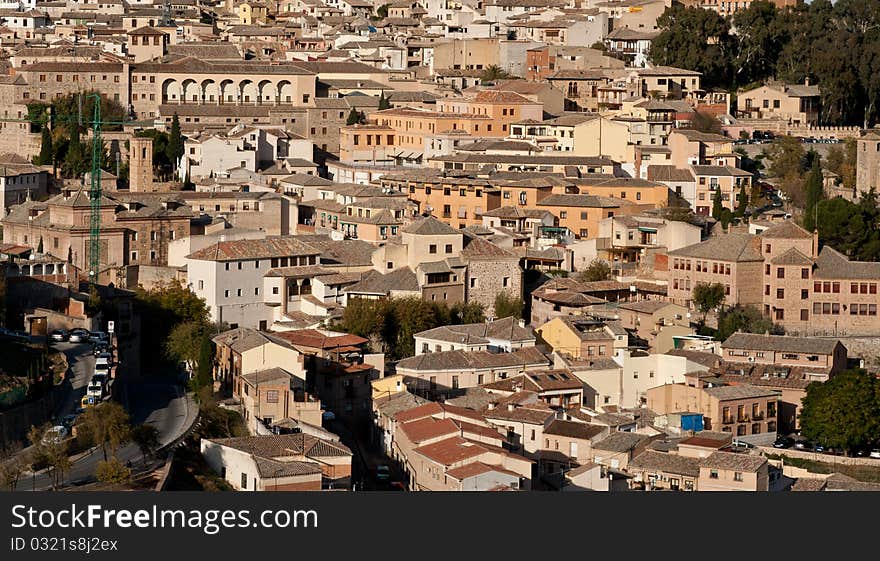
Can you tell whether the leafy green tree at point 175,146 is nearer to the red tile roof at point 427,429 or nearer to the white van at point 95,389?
the red tile roof at point 427,429

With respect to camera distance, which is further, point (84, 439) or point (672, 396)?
point (672, 396)

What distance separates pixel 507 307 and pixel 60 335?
25.0 ft

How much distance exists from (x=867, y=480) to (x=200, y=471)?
29.4 ft


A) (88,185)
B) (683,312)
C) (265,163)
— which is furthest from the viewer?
(265,163)

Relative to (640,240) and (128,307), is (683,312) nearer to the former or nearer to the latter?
(640,240)

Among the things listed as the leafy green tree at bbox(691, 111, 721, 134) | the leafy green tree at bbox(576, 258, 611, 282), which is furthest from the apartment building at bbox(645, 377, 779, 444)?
the leafy green tree at bbox(691, 111, 721, 134)

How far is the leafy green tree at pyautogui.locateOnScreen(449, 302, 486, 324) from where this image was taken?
33500mm

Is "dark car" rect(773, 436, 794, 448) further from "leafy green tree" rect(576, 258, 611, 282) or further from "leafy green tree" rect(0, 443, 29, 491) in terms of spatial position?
"leafy green tree" rect(0, 443, 29, 491)

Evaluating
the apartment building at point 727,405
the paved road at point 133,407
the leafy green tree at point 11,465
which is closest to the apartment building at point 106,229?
the paved road at point 133,407

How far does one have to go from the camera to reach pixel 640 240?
36219 mm

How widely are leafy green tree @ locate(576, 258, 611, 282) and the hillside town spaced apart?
11.0 inches

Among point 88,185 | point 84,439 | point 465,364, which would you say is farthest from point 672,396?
point 88,185

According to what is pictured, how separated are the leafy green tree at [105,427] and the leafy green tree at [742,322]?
11.5 meters

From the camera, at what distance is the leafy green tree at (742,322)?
33.1 m
